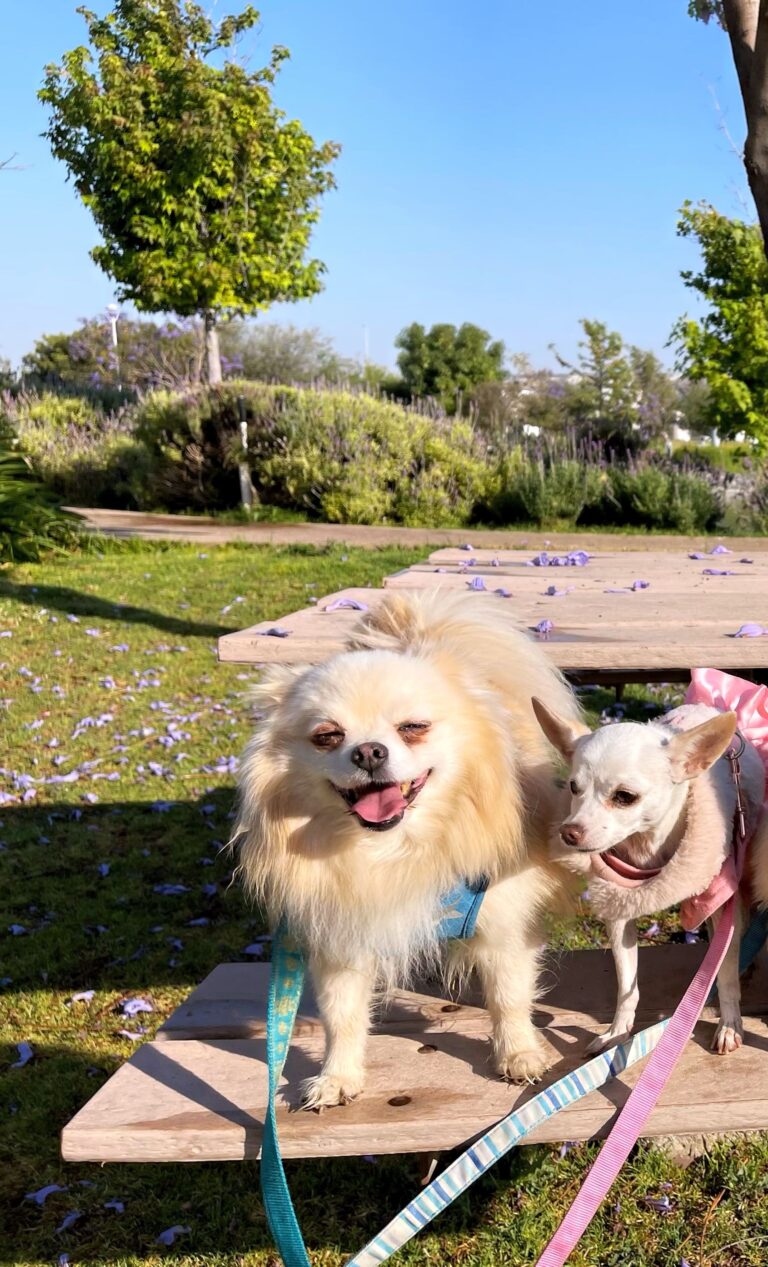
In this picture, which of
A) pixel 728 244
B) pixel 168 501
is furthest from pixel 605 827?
pixel 728 244

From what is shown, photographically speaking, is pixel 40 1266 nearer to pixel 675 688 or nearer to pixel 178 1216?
pixel 178 1216

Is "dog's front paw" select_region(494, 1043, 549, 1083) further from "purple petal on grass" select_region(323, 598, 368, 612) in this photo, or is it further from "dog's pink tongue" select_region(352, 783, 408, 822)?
"purple petal on grass" select_region(323, 598, 368, 612)

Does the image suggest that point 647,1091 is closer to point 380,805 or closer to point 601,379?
point 380,805

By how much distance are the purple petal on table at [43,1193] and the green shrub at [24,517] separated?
28.0ft

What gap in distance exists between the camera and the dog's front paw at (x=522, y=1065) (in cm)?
188

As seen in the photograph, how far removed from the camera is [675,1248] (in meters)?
2.20

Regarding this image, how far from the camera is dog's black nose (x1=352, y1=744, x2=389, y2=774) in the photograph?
5.36 feet

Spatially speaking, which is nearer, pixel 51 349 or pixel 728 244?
pixel 728 244

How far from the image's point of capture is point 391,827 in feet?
5.62

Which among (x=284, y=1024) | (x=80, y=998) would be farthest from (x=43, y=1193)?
(x=284, y=1024)

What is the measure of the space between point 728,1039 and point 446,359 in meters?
42.6

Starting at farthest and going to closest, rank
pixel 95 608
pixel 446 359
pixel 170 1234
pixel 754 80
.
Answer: pixel 446 359
pixel 95 608
pixel 754 80
pixel 170 1234

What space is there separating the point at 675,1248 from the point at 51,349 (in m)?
46.1

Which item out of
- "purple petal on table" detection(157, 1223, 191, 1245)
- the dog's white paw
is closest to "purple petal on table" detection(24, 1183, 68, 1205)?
"purple petal on table" detection(157, 1223, 191, 1245)
